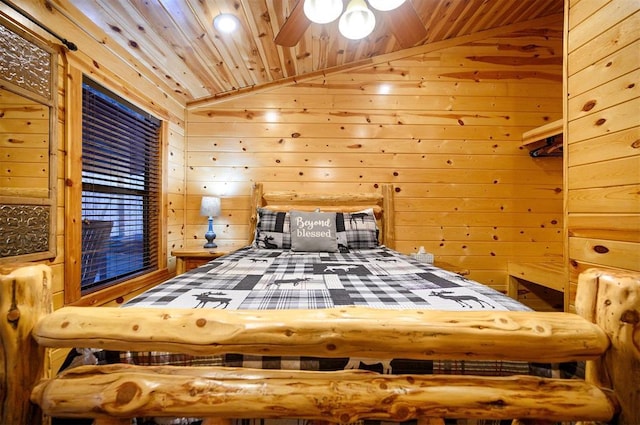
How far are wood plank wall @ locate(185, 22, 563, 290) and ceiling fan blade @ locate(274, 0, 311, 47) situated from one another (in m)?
1.17

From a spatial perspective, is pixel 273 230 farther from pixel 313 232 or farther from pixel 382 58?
pixel 382 58

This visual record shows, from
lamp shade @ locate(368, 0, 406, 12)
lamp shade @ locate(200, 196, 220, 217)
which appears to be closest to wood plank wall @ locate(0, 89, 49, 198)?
lamp shade @ locate(200, 196, 220, 217)

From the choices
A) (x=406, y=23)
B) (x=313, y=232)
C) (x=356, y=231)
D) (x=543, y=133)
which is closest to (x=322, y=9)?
(x=406, y=23)

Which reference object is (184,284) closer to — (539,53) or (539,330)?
(539,330)

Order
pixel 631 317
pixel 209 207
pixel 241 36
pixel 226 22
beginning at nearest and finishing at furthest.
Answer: pixel 631 317, pixel 226 22, pixel 241 36, pixel 209 207

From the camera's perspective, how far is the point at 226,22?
6.01ft

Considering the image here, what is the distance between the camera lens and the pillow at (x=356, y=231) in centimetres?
227

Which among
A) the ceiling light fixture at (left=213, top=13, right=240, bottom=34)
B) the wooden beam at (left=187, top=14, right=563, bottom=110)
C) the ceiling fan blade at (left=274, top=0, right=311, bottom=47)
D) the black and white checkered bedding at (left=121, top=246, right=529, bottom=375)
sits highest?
the wooden beam at (left=187, top=14, right=563, bottom=110)

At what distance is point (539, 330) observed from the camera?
0.60 m

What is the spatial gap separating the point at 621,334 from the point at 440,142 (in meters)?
2.49

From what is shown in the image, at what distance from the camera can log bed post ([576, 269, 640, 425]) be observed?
0.56 metres

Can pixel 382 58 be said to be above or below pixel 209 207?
above

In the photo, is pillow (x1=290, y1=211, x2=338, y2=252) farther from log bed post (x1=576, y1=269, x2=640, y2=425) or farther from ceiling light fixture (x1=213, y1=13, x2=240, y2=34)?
log bed post (x1=576, y1=269, x2=640, y2=425)

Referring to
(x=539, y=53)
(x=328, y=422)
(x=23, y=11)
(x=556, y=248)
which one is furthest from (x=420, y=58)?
(x=328, y=422)
